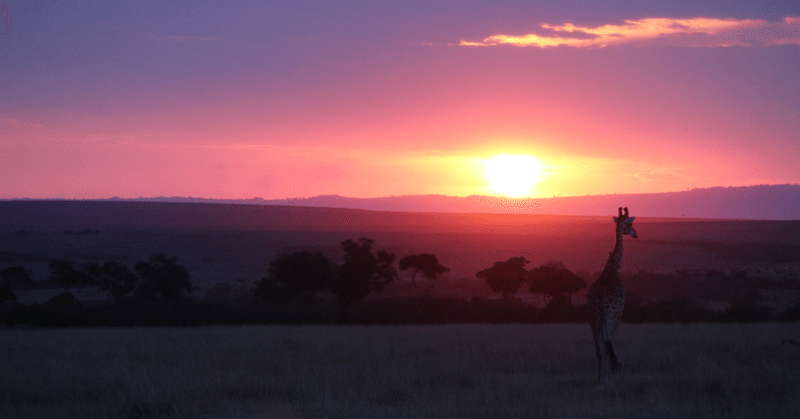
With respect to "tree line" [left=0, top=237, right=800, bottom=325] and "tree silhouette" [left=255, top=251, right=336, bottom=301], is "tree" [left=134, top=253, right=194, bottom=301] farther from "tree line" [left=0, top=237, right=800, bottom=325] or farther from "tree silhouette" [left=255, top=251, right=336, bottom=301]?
"tree silhouette" [left=255, top=251, right=336, bottom=301]

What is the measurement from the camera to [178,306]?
88.7ft

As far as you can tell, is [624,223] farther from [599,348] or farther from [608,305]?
[599,348]

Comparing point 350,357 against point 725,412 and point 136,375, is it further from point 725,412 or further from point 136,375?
point 725,412

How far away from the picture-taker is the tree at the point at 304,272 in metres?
31.5

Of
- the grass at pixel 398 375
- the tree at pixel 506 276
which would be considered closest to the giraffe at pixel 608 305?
the grass at pixel 398 375

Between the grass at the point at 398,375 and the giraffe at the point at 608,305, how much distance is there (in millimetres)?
695

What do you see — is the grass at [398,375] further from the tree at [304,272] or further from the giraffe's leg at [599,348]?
the tree at [304,272]

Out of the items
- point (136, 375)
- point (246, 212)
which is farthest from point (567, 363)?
point (246, 212)

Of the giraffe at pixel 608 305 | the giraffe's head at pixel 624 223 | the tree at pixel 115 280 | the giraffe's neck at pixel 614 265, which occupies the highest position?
the giraffe's head at pixel 624 223

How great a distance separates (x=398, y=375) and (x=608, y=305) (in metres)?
3.99

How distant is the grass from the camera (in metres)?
8.66

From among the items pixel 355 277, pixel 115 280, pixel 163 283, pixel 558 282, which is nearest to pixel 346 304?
pixel 355 277

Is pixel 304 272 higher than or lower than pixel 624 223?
lower

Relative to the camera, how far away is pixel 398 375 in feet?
37.0
